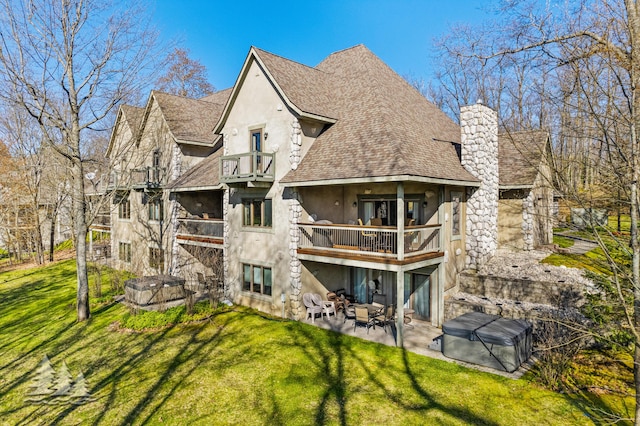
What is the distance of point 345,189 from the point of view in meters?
16.7

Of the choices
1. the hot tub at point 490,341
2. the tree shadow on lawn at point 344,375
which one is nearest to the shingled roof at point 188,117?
the tree shadow on lawn at point 344,375

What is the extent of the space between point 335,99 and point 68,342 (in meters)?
14.8

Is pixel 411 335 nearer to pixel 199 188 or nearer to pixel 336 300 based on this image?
pixel 336 300

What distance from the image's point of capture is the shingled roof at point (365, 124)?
1309cm

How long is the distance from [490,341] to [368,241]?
5.34 m

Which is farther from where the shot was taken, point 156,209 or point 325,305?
point 156,209

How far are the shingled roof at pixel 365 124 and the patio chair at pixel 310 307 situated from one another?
471 cm

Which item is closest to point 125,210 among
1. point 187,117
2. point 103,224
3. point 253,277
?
point 103,224

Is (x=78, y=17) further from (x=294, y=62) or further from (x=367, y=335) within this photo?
(x=367, y=335)

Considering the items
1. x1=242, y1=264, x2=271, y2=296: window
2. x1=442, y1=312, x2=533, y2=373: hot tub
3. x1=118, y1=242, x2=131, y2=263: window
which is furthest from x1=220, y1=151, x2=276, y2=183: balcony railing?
x1=118, y1=242, x2=131, y2=263: window

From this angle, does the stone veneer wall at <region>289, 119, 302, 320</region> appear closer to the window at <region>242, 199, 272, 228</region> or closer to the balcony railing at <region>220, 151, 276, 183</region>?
the balcony railing at <region>220, 151, 276, 183</region>

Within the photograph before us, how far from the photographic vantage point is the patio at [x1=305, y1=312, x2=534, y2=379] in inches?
427

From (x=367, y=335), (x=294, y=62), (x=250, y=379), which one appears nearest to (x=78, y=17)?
(x=294, y=62)

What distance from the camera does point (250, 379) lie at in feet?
34.2
